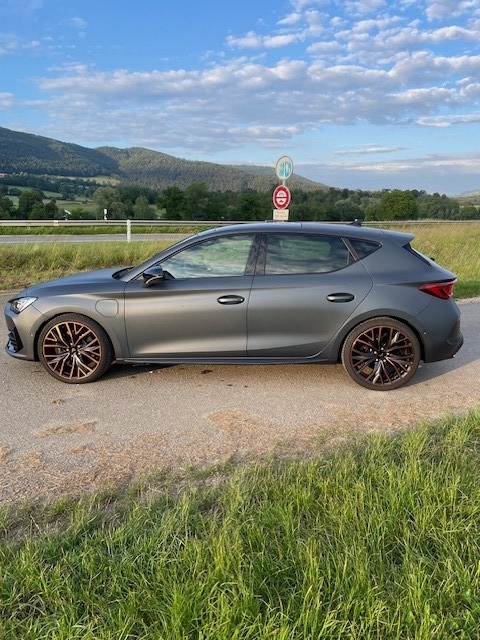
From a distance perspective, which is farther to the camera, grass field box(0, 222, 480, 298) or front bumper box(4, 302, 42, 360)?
grass field box(0, 222, 480, 298)

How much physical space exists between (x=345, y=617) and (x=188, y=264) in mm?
3777

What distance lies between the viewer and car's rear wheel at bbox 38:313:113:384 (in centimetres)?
516

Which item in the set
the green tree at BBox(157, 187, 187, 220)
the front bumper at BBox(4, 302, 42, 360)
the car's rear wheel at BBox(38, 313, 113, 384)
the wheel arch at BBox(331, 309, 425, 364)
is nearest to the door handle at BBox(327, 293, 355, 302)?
the wheel arch at BBox(331, 309, 425, 364)

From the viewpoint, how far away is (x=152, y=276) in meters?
5.05

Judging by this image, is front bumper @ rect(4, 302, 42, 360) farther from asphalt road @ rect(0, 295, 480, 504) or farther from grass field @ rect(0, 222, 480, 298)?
grass field @ rect(0, 222, 480, 298)

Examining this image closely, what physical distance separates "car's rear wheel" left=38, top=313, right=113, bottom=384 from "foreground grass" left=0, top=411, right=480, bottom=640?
229 cm

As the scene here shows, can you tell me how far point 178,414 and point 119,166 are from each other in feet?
323

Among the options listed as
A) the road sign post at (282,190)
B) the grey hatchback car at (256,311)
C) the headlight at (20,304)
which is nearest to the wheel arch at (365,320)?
the grey hatchback car at (256,311)

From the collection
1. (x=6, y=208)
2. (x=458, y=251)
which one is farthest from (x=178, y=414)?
(x=6, y=208)

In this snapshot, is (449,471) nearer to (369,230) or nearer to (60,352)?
(369,230)

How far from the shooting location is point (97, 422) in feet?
14.0

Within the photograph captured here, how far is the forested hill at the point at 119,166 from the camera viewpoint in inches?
2906

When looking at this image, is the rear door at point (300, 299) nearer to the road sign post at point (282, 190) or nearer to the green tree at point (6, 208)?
the road sign post at point (282, 190)

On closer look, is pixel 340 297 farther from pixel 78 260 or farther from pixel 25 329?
pixel 78 260
